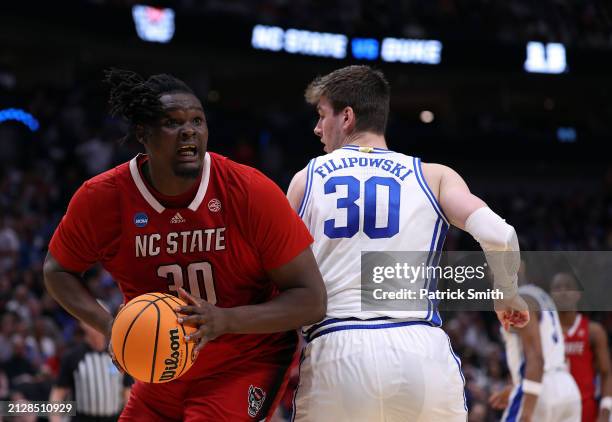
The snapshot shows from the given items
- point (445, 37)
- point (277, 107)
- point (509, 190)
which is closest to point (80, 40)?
point (277, 107)

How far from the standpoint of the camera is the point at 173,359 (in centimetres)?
328

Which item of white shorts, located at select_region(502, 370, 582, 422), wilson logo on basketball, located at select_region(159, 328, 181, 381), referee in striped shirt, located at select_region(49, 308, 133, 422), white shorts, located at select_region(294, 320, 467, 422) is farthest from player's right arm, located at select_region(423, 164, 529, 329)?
referee in striped shirt, located at select_region(49, 308, 133, 422)

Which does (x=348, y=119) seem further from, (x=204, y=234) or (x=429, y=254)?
(x=204, y=234)

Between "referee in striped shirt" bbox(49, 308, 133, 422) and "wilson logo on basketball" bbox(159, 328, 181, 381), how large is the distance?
4564 mm

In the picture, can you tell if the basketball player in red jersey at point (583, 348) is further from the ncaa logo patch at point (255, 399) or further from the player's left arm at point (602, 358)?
the ncaa logo patch at point (255, 399)

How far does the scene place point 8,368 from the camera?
970 centimetres

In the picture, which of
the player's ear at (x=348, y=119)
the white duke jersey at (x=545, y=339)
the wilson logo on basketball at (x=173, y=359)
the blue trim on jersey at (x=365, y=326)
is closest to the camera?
the wilson logo on basketball at (x=173, y=359)

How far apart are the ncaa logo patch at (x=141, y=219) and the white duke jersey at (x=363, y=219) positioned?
726mm

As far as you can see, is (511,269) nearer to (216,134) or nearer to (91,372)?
(91,372)

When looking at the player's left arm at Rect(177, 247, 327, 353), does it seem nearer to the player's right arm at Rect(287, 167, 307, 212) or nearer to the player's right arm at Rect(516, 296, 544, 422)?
the player's right arm at Rect(287, 167, 307, 212)

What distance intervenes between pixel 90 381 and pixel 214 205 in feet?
15.1

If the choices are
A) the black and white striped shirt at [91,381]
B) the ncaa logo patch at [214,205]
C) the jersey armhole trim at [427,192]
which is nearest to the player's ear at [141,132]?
the ncaa logo patch at [214,205]

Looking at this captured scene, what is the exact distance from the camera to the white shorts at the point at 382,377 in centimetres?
369

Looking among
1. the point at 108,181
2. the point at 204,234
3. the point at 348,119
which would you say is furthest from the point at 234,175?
the point at 348,119
